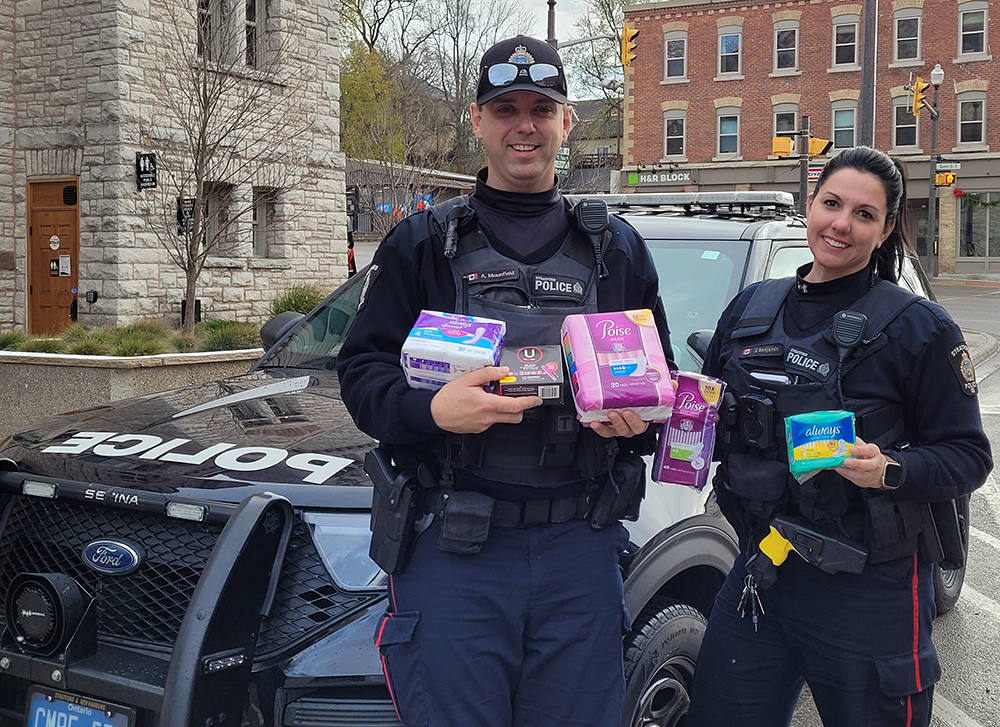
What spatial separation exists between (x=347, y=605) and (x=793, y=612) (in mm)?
1118

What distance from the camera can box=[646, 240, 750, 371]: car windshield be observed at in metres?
3.68

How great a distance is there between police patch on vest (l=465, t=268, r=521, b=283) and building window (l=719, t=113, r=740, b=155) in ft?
125

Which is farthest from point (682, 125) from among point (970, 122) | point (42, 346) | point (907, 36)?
point (42, 346)

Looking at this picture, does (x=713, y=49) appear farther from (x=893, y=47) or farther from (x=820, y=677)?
(x=820, y=677)

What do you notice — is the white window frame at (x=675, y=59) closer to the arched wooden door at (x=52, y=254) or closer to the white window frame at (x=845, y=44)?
the white window frame at (x=845, y=44)

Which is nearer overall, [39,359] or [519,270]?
[519,270]

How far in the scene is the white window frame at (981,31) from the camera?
3503 centimetres

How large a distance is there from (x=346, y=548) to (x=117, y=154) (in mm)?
11784

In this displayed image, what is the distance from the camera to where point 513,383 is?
1.96 metres

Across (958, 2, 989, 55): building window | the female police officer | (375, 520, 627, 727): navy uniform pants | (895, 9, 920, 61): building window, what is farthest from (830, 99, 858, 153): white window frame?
(375, 520, 627, 727): navy uniform pants

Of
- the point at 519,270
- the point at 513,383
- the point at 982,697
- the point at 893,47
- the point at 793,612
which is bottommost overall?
the point at 982,697

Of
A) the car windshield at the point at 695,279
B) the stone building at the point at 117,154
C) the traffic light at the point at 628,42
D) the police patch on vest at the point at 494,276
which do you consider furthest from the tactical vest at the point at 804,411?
the traffic light at the point at 628,42

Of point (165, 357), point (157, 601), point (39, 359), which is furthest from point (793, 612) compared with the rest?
point (39, 359)

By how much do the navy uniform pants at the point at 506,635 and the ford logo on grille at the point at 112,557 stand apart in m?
0.73
